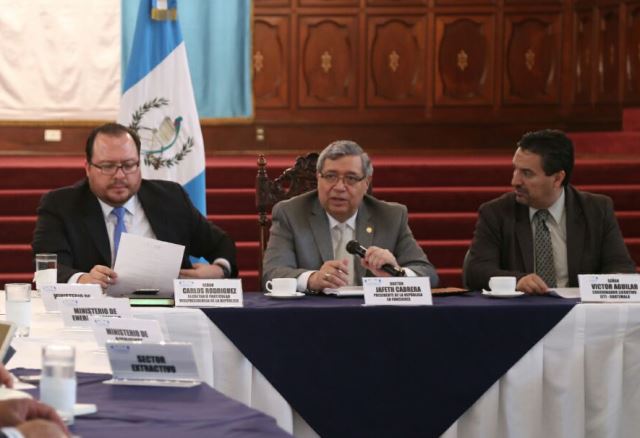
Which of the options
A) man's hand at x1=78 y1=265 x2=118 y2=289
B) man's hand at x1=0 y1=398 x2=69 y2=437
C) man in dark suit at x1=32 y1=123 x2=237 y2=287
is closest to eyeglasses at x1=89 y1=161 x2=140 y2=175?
man in dark suit at x1=32 y1=123 x2=237 y2=287

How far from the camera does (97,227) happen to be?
4625 mm

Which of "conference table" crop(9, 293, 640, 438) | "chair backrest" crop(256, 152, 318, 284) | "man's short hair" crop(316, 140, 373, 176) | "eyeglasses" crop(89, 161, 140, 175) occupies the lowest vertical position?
"conference table" crop(9, 293, 640, 438)

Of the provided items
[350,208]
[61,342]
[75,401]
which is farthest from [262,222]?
[75,401]

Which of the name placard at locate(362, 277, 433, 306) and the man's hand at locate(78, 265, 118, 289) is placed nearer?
the name placard at locate(362, 277, 433, 306)

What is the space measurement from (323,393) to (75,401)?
156cm

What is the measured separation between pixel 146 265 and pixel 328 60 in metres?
6.43

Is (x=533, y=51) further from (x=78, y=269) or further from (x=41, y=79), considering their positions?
(x=78, y=269)

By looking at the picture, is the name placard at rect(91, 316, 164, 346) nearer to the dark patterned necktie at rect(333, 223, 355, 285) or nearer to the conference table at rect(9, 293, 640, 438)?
the conference table at rect(9, 293, 640, 438)

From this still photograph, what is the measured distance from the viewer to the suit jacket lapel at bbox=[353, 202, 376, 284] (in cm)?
464

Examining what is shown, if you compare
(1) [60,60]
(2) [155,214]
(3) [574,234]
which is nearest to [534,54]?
(1) [60,60]

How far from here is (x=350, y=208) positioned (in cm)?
460

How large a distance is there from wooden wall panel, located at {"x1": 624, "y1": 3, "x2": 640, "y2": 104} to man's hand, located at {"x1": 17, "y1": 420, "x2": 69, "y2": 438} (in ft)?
27.5

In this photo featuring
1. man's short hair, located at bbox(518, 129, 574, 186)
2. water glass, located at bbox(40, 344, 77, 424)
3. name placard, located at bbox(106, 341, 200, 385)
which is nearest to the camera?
water glass, located at bbox(40, 344, 77, 424)

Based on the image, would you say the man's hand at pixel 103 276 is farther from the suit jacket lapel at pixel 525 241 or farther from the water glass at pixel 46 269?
the suit jacket lapel at pixel 525 241
